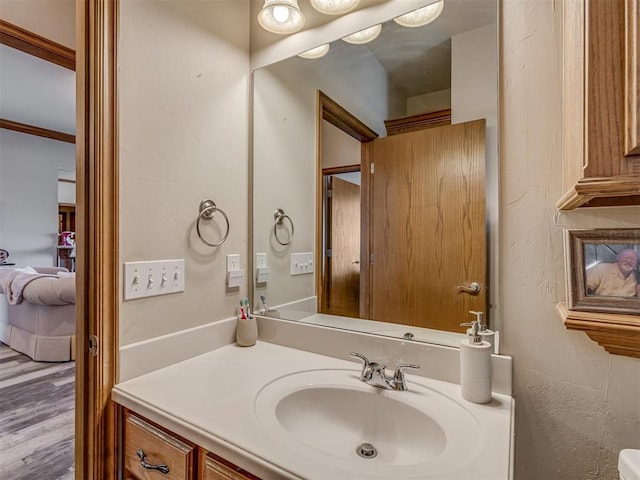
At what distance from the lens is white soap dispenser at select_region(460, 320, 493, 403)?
0.79 metres

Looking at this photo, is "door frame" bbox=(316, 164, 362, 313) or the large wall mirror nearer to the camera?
the large wall mirror

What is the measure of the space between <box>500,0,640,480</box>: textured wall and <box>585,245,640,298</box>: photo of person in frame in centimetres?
10

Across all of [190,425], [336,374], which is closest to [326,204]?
[336,374]

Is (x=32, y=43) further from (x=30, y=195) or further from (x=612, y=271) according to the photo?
(x=30, y=195)

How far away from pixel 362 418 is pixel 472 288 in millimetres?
480

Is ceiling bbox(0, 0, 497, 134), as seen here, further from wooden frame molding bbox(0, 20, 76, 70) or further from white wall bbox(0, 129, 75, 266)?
white wall bbox(0, 129, 75, 266)

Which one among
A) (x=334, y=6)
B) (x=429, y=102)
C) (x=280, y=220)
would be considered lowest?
(x=280, y=220)

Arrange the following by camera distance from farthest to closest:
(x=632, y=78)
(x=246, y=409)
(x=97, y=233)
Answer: (x=97, y=233), (x=246, y=409), (x=632, y=78)

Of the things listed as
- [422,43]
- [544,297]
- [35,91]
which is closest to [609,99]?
[544,297]

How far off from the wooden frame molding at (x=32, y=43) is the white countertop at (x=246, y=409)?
1426 millimetres

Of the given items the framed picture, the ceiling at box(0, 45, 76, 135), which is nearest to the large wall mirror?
the framed picture

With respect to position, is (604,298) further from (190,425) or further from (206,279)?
(206,279)

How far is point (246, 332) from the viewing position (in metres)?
1.23

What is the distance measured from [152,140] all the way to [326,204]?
640 millimetres
